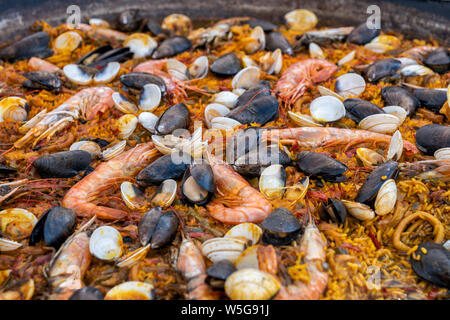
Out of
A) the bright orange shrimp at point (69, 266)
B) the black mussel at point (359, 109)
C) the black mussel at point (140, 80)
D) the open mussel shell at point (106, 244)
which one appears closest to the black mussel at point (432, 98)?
the black mussel at point (359, 109)

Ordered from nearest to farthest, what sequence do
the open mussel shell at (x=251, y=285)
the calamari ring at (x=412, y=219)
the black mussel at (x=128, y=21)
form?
the open mussel shell at (x=251, y=285) → the calamari ring at (x=412, y=219) → the black mussel at (x=128, y=21)

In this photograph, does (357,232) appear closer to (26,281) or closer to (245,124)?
(245,124)

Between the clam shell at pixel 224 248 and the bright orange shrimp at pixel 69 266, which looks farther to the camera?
the clam shell at pixel 224 248

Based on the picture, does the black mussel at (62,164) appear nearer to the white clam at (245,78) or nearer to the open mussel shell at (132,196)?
the open mussel shell at (132,196)

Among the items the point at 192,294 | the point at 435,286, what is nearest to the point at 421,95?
the point at 435,286

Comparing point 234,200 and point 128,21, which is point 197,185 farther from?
point 128,21

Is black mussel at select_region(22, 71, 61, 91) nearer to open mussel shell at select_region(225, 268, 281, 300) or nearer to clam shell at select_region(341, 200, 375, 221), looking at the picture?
open mussel shell at select_region(225, 268, 281, 300)

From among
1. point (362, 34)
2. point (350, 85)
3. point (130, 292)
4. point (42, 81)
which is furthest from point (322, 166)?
point (42, 81)
